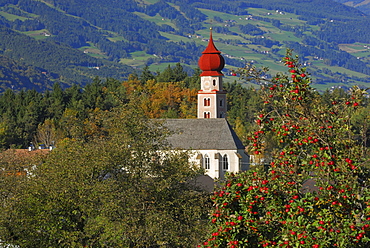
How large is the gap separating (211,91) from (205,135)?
42.9 ft

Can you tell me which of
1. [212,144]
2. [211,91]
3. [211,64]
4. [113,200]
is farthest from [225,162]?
[113,200]

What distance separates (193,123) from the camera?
80875mm

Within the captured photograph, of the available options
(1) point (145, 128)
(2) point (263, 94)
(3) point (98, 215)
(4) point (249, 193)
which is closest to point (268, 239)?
(4) point (249, 193)

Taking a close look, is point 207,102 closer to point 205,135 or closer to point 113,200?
point 205,135

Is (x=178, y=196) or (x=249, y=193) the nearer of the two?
(x=249, y=193)

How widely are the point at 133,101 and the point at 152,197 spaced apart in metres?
5.31

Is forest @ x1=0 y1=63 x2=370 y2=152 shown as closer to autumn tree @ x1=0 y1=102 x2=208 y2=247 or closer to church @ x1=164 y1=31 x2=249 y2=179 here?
church @ x1=164 y1=31 x2=249 y2=179

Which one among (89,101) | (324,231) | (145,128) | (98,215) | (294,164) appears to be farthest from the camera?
(89,101)

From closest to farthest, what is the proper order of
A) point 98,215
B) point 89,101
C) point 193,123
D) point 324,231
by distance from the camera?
point 324,231, point 98,215, point 193,123, point 89,101

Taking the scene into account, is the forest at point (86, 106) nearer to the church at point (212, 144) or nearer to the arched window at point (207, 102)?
the arched window at point (207, 102)

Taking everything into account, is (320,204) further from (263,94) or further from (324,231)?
(263,94)

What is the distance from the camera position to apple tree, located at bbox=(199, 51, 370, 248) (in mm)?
14586

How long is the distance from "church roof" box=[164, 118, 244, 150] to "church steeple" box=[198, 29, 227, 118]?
9294 millimetres

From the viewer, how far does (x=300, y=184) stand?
15289 mm
